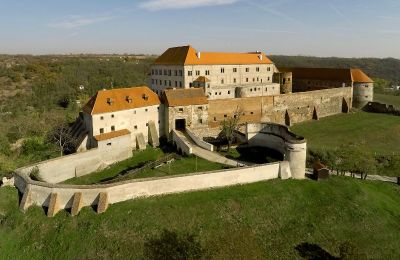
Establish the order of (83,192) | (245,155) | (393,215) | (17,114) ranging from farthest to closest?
(17,114), (245,155), (393,215), (83,192)

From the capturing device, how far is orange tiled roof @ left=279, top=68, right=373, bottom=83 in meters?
56.7

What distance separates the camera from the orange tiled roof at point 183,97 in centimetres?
3772

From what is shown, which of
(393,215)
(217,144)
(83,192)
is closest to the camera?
(83,192)

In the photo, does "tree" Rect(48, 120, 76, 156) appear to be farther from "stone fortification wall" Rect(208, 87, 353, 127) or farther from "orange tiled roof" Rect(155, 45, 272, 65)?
"orange tiled roof" Rect(155, 45, 272, 65)

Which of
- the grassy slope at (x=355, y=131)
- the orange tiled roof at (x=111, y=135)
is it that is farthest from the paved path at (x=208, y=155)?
the grassy slope at (x=355, y=131)

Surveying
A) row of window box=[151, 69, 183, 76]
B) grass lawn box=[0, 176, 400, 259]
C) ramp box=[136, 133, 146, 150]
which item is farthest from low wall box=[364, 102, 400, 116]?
ramp box=[136, 133, 146, 150]

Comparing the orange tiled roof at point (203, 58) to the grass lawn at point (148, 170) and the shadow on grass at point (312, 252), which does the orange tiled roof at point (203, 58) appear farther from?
the shadow on grass at point (312, 252)

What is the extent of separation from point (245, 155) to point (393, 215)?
1329 centimetres

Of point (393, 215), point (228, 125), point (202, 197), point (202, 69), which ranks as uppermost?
point (202, 69)

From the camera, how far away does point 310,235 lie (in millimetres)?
23359

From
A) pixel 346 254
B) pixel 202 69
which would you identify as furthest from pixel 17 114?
pixel 346 254

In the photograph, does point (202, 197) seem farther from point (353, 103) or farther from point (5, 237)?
point (353, 103)

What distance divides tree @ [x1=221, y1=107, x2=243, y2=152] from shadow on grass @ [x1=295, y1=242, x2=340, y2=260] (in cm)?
1427

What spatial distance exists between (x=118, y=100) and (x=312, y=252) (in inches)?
897
